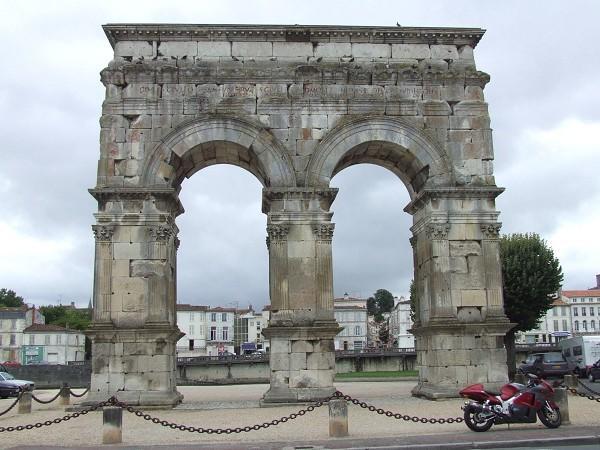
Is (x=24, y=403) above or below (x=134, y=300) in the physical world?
below

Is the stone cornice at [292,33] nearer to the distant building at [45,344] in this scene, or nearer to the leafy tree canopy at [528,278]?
the leafy tree canopy at [528,278]

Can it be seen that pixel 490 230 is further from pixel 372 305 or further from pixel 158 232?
pixel 372 305

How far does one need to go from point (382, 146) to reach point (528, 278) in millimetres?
17609

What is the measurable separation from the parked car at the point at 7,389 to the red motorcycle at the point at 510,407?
23.5m

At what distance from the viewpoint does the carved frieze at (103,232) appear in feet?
64.4

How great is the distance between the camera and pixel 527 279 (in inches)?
1389

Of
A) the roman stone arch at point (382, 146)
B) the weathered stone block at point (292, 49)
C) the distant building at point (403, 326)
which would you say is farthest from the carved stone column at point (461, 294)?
the distant building at point (403, 326)

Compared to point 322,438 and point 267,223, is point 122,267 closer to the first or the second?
point 267,223

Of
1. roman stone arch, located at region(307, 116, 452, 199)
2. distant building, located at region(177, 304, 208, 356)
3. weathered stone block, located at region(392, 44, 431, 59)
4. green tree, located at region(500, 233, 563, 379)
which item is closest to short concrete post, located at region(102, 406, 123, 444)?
roman stone arch, located at region(307, 116, 452, 199)

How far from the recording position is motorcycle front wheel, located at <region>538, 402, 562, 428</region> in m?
13.1

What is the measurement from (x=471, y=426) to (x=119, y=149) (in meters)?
12.7

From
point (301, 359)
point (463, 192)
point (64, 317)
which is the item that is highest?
point (64, 317)

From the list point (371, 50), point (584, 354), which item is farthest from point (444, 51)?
point (584, 354)

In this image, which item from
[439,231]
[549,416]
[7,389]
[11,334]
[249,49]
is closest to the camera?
[549,416]
